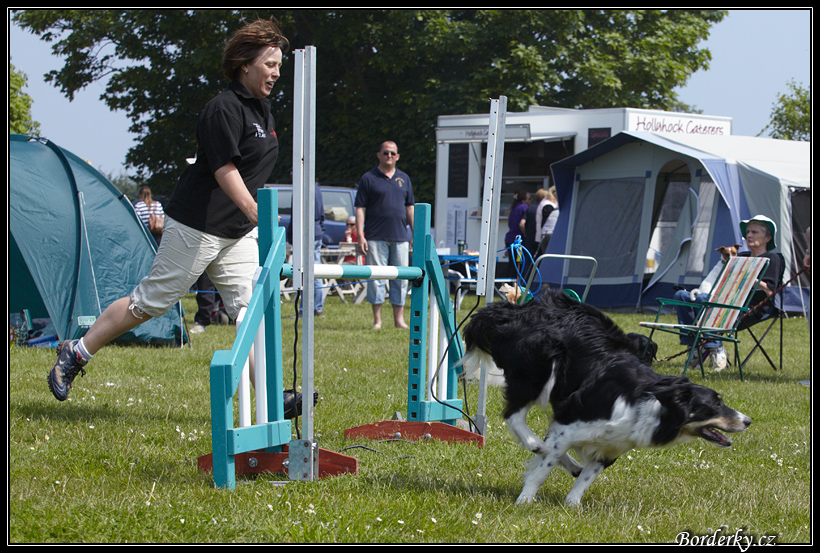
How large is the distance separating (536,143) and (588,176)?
2.70 meters

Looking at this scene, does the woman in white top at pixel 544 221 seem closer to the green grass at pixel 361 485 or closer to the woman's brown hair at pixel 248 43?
the green grass at pixel 361 485

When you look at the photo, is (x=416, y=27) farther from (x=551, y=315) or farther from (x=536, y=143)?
(x=551, y=315)

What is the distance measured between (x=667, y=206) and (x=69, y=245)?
934cm

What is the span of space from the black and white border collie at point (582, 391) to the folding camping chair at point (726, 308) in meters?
3.29

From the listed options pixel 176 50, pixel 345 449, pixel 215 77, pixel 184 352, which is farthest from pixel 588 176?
pixel 176 50

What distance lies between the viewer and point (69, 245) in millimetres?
7020

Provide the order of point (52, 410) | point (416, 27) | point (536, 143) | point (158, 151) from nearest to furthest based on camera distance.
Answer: point (52, 410) < point (536, 143) < point (416, 27) < point (158, 151)

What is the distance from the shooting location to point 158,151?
2341cm

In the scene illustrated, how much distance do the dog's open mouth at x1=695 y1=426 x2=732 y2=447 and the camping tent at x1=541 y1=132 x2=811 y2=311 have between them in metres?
8.55

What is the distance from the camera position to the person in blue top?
3.64 metres

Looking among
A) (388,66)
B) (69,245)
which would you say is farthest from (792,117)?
(69,245)

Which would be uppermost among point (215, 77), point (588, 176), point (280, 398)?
point (215, 77)

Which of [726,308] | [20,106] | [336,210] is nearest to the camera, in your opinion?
[726,308]

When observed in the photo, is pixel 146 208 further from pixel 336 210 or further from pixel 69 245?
pixel 336 210
